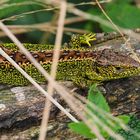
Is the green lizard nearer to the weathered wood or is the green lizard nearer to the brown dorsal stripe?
the brown dorsal stripe

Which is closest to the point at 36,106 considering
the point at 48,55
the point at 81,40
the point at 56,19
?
Result: the point at 48,55

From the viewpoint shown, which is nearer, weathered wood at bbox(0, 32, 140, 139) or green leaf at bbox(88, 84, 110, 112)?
green leaf at bbox(88, 84, 110, 112)

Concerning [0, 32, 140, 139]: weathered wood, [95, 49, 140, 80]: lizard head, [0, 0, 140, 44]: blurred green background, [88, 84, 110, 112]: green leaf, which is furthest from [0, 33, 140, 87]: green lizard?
[88, 84, 110, 112]: green leaf

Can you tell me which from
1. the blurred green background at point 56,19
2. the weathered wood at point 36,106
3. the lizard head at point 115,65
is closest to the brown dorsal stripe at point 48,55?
the lizard head at point 115,65

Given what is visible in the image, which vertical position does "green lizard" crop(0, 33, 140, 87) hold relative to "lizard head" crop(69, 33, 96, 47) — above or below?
below

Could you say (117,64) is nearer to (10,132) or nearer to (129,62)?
(129,62)

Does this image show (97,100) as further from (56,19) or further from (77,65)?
(56,19)

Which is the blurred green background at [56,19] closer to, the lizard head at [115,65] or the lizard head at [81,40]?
the lizard head at [81,40]

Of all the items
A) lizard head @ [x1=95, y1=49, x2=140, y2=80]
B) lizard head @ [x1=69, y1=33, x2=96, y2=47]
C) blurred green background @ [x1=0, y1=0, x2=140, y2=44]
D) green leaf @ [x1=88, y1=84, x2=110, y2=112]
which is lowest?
green leaf @ [x1=88, y1=84, x2=110, y2=112]
